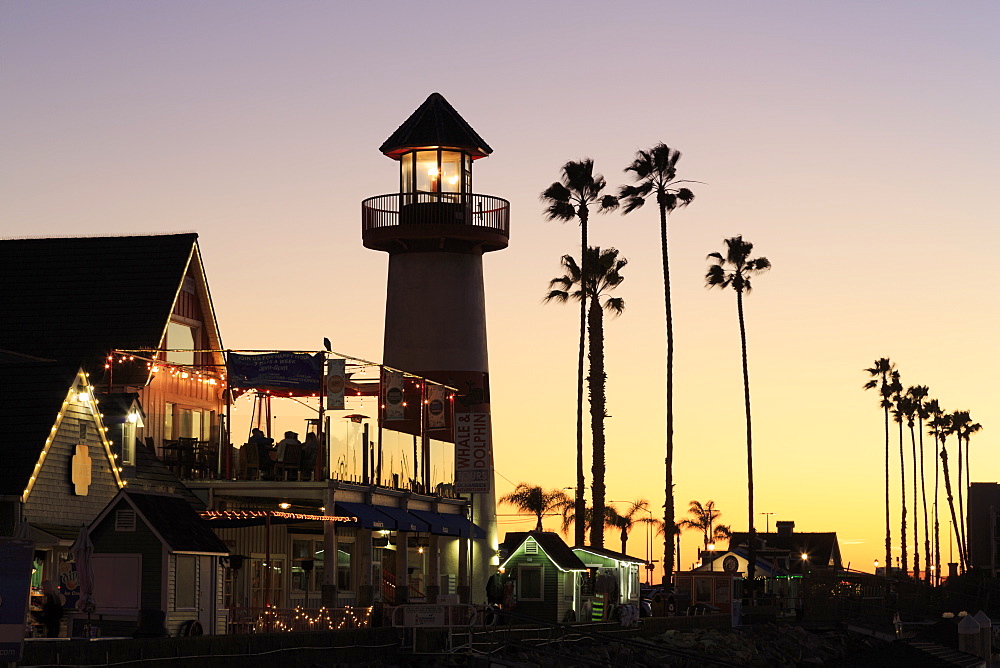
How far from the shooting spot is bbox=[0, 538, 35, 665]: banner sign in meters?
20.6

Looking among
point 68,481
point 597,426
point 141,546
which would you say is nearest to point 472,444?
point 68,481

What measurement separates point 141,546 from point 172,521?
1.02 metres

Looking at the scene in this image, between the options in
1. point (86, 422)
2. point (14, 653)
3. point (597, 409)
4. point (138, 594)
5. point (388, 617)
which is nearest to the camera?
point (14, 653)

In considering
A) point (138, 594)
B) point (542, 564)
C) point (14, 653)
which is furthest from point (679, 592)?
point (14, 653)

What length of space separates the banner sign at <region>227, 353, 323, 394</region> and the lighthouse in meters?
11.7

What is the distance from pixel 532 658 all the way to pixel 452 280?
18.2 metres

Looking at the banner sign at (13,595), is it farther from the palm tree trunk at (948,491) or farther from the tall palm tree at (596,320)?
the palm tree trunk at (948,491)

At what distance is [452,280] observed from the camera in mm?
53531

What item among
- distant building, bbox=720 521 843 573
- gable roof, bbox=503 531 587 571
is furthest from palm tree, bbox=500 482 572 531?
gable roof, bbox=503 531 587 571

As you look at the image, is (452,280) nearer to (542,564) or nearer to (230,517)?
(542,564)

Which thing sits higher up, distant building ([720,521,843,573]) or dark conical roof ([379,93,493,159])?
dark conical roof ([379,93,493,159])

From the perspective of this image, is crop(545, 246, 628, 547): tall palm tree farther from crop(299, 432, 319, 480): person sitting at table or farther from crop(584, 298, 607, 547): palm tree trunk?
crop(299, 432, 319, 480): person sitting at table

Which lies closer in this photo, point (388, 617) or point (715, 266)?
point (388, 617)

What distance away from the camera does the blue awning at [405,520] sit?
143 feet
